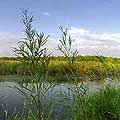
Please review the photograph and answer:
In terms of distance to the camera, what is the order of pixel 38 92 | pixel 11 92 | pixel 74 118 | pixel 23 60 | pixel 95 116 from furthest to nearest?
1. pixel 11 92
2. pixel 95 116
3. pixel 74 118
4. pixel 23 60
5. pixel 38 92

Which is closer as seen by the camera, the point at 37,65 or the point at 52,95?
the point at 37,65

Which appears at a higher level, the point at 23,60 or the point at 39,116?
the point at 23,60

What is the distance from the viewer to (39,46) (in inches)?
114

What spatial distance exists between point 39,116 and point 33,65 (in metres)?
0.45

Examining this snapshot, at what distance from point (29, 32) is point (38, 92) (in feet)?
1.94

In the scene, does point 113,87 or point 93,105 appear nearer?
point 93,105

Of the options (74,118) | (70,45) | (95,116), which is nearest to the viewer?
(70,45)

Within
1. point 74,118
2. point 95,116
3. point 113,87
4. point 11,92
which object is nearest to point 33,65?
point 74,118

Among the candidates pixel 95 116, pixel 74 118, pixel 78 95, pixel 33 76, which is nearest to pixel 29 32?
pixel 33 76

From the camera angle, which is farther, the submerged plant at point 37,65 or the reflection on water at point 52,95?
the reflection on water at point 52,95

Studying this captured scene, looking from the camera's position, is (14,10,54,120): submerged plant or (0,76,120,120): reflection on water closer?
(14,10,54,120): submerged plant

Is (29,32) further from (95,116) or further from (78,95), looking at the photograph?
(95,116)

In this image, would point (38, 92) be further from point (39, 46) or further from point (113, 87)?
point (113, 87)

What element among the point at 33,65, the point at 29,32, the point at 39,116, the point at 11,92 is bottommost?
the point at 11,92
